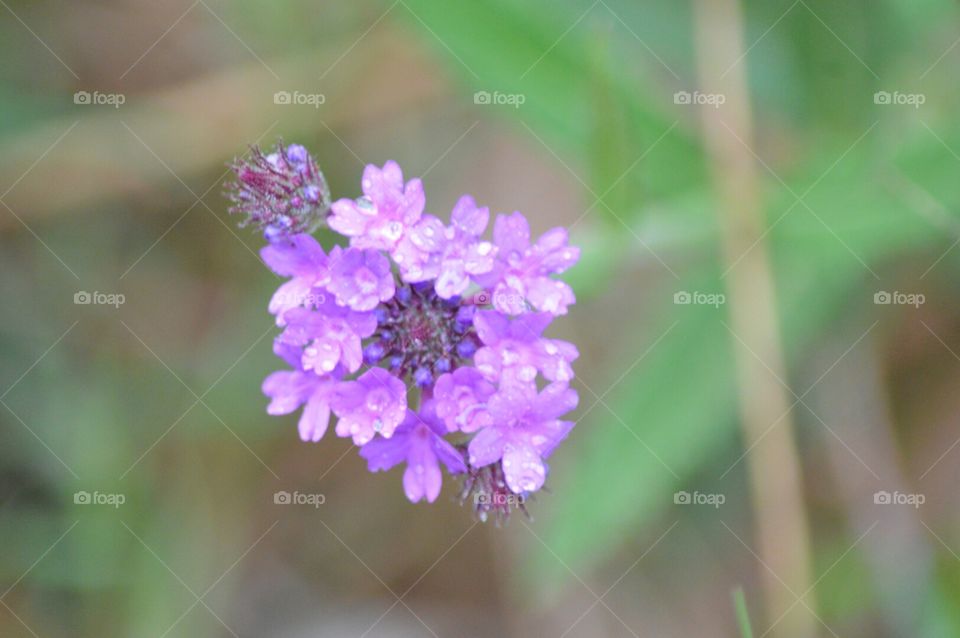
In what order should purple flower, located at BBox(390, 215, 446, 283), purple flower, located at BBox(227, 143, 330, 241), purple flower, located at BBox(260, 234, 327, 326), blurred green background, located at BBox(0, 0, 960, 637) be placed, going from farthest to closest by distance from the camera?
1. blurred green background, located at BBox(0, 0, 960, 637)
2. purple flower, located at BBox(227, 143, 330, 241)
3. purple flower, located at BBox(260, 234, 327, 326)
4. purple flower, located at BBox(390, 215, 446, 283)

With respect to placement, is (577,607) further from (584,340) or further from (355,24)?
(355,24)

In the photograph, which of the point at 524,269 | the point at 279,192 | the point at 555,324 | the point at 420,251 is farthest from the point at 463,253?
the point at 555,324

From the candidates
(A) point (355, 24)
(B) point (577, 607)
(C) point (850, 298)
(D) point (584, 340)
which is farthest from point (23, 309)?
(C) point (850, 298)

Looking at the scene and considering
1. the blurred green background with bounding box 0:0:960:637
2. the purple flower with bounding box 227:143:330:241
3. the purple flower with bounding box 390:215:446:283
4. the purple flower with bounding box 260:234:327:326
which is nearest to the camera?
the purple flower with bounding box 390:215:446:283

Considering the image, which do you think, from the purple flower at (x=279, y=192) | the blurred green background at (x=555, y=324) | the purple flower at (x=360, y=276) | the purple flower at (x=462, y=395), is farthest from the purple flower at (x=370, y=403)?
the blurred green background at (x=555, y=324)

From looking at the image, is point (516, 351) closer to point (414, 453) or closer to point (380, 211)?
point (414, 453)

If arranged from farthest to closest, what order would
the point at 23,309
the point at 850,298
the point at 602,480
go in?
the point at 23,309 < the point at 850,298 < the point at 602,480

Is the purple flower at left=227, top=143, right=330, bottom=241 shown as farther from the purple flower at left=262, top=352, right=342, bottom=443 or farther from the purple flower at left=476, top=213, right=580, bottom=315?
the purple flower at left=476, top=213, right=580, bottom=315

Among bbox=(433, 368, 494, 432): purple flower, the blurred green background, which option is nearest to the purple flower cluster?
bbox=(433, 368, 494, 432): purple flower
